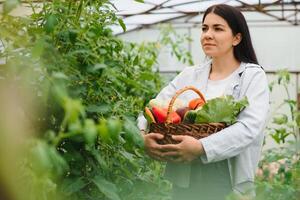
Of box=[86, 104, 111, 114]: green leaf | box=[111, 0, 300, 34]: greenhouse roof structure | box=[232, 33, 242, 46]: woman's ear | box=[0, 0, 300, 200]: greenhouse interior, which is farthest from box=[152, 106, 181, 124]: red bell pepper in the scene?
box=[111, 0, 300, 34]: greenhouse roof structure

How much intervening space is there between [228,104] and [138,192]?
0.51 m

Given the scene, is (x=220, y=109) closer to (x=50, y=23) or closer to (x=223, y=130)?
(x=223, y=130)

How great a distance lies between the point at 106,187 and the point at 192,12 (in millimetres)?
7268

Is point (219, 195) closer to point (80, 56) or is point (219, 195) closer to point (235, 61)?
point (235, 61)

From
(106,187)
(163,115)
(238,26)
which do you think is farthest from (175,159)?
(238,26)

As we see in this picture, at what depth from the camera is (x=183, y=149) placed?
2.07 meters

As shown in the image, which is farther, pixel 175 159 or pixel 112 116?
pixel 175 159

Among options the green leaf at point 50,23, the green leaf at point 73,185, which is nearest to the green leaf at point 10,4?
the green leaf at point 50,23

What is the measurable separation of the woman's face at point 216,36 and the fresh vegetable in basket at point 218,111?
0.85ft

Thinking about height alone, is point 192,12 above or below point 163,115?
below

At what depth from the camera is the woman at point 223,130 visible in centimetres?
212

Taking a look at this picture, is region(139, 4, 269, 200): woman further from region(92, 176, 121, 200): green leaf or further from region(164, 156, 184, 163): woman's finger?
region(92, 176, 121, 200): green leaf

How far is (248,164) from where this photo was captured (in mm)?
2256

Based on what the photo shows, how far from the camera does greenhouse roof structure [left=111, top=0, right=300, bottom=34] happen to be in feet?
27.2
